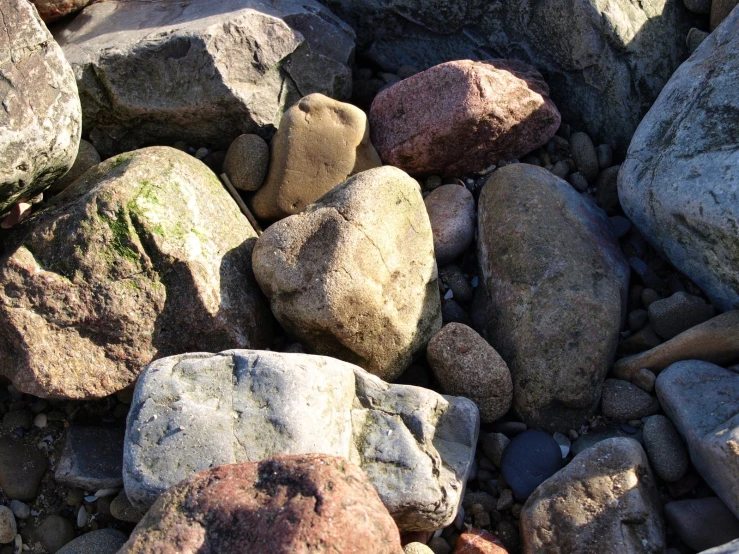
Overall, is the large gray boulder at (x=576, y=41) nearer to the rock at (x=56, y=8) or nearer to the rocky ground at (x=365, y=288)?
the rocky ground at (x=365, y=288)

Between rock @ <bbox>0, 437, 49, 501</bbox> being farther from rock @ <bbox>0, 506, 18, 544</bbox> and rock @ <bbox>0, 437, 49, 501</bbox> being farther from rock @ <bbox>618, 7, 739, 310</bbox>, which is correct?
rock @ <bbox>618, 7, 739, 310</bbox>

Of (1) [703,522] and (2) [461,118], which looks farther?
(2) [461,118]

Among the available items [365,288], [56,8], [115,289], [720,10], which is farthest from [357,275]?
[720,10]

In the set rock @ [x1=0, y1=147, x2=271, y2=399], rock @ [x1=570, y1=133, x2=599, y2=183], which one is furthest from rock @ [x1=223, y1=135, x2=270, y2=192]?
rock @ [x1=570, y1=133, x2=599, y2=183]

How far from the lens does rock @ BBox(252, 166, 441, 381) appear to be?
10.7ft

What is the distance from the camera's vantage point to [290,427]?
2.72 metres

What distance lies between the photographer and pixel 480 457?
3.32 m

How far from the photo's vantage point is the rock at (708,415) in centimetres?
278

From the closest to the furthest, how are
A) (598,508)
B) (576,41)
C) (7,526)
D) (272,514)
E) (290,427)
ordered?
(272,514) → (290,427) → (598,508) → (7,526) → (576,41)

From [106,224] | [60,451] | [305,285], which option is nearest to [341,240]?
[305,285]

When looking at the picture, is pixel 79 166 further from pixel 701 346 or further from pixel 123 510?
pixel 701 346

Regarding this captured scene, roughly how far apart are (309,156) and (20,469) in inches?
81.5

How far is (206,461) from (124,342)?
0.85m

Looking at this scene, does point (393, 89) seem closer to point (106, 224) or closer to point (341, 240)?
point (341, 240)
